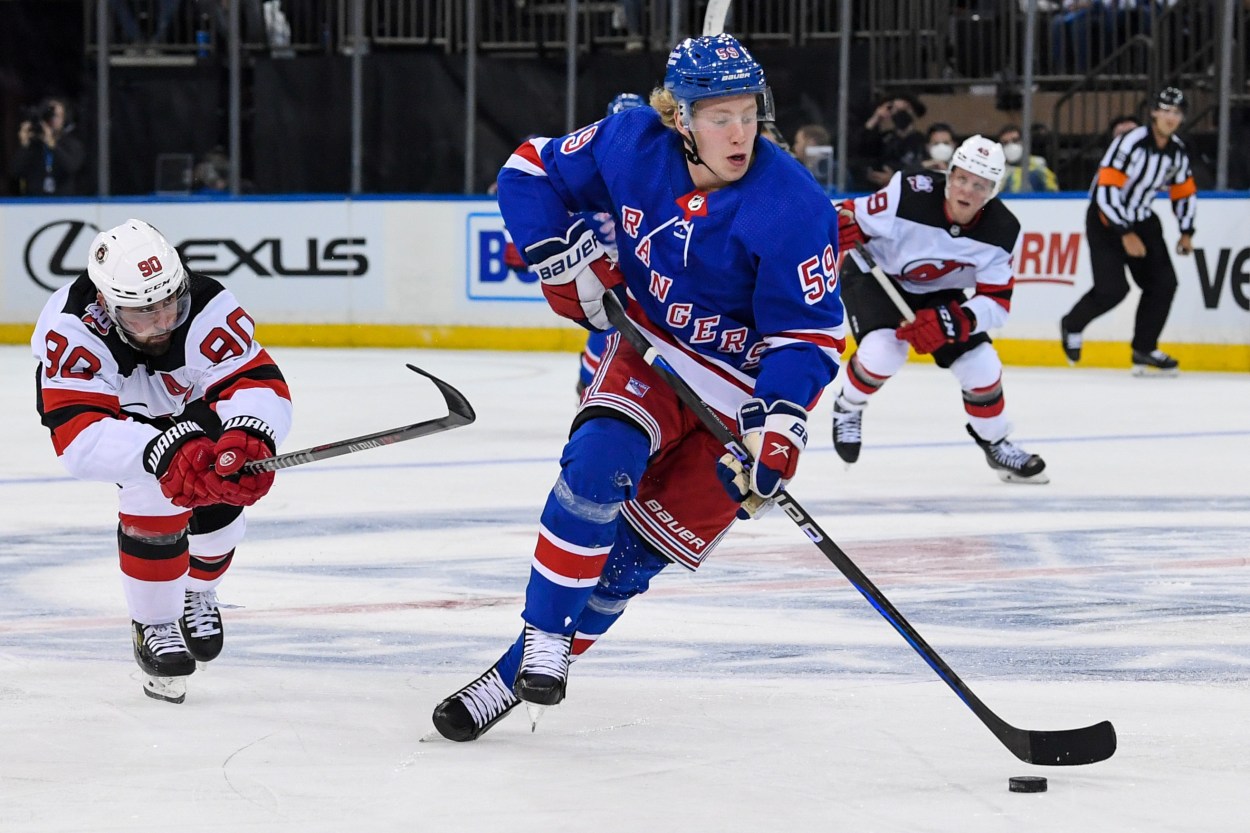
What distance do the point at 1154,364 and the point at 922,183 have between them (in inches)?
168

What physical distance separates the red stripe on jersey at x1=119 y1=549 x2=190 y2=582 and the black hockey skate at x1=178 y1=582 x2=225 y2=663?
11cm

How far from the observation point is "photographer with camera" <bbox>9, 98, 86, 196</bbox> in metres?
12.7

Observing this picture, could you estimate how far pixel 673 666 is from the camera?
12.0ft

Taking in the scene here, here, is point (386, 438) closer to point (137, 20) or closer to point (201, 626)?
point (201, 626)

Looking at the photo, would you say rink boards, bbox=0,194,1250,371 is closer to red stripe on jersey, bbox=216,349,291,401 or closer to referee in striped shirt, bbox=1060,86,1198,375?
referee in striped shirt, bbox=1060,86,1198,375

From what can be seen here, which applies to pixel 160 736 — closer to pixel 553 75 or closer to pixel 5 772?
pixel 5 772

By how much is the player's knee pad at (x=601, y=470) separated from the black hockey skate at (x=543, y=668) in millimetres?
208

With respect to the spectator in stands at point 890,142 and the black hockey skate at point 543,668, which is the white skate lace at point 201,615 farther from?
the spectator in stands at point 890,142

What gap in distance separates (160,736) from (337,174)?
10440mm

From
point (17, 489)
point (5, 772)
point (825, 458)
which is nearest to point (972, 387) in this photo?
point (825, 458)

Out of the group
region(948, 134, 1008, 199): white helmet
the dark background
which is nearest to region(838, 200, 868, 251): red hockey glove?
region(948, 134, 1008, 199): white helmet

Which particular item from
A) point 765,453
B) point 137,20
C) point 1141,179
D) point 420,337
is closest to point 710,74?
point 765,453

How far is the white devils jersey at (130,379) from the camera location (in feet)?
10.4

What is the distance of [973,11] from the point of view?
1259cm
